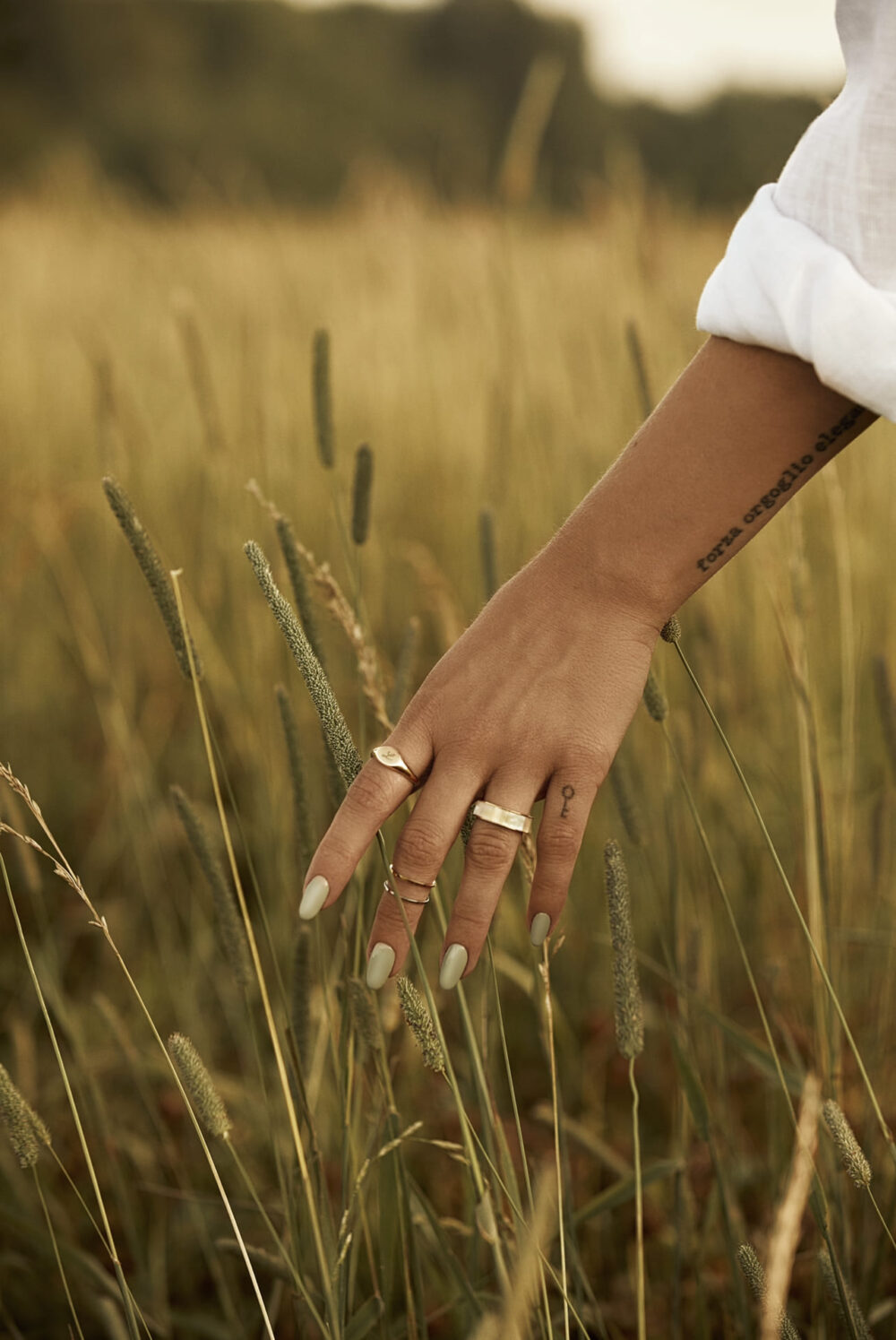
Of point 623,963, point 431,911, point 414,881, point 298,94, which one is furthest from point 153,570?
point 298,94

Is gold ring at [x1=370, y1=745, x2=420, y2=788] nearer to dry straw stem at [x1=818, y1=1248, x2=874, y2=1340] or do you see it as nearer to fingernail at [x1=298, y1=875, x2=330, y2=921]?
fingernail at [x1=298, y1=875, x2=330, y2=921]

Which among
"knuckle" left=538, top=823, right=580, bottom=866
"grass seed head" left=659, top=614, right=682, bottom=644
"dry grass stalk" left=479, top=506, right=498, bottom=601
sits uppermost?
"grass seed head" left=659, top=614, right=682, bottom=644

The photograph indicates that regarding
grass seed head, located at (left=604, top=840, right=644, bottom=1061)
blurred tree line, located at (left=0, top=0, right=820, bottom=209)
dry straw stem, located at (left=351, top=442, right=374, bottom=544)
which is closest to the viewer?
grass seed head, located at (left=604, top=840, right=644, bottom=1061)

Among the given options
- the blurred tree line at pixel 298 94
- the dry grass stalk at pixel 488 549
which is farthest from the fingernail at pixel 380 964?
the blurred tree line at pixel 298 94

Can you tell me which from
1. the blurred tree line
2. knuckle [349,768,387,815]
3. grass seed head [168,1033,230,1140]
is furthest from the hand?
the blurred tree line

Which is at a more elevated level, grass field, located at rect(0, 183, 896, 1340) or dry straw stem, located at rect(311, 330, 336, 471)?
dry straw stem, located at rect(311, 330, 336, 471)

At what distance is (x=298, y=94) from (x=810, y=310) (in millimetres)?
25717

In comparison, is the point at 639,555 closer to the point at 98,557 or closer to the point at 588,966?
the point at 588,966

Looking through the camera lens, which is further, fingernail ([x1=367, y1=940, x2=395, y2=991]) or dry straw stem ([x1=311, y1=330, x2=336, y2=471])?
dry straw stem ([x1=311, y1=330, x2=336, y2=471])

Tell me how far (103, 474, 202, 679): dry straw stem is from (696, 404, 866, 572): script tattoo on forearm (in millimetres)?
344

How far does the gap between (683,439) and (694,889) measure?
29.7 inches

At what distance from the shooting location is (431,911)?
135 centimetres

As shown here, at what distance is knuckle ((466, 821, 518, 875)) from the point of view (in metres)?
0.62

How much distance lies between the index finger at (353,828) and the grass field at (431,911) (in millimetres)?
80
